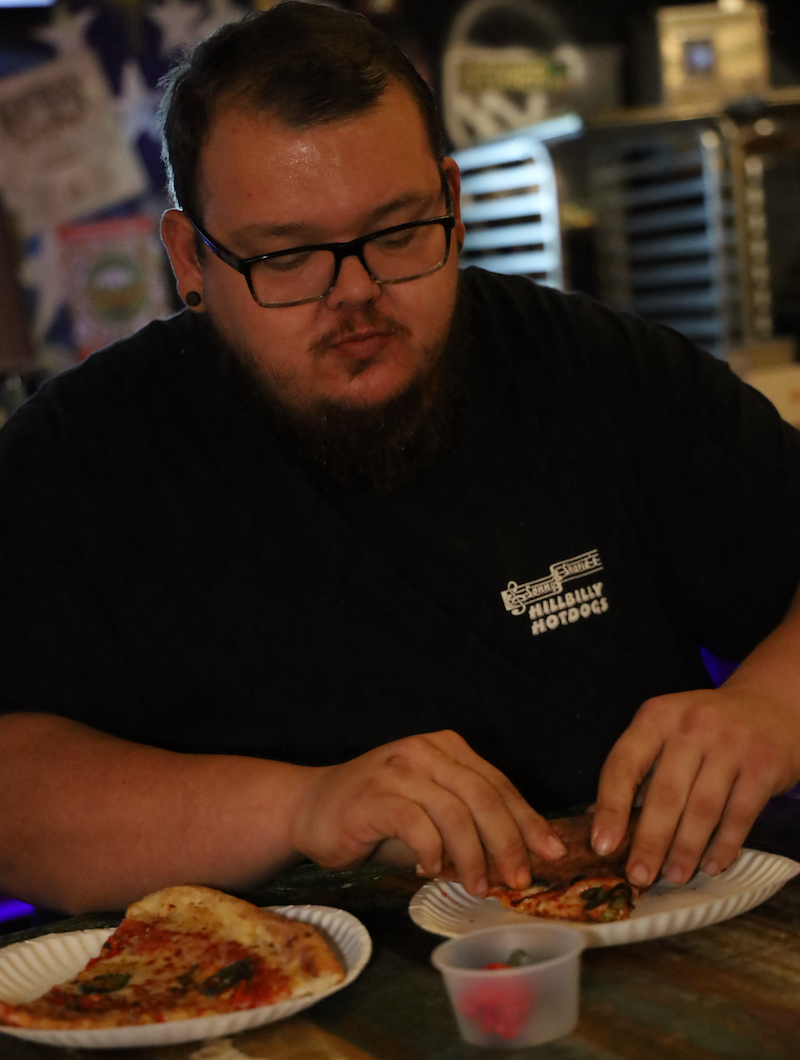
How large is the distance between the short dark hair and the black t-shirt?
301mm

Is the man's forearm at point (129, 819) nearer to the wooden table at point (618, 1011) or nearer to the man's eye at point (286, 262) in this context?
the wooden table at point (618, 1011)

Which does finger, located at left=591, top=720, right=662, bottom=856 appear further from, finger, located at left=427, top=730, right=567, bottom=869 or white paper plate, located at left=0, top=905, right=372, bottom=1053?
white paper plate, located at left=0, top=905, right=372, bottom=1053

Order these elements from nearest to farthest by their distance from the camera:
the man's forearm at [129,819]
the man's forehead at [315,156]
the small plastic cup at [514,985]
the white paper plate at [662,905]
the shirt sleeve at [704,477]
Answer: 1. the small plastic cup at [514,985]
2. the white paper plate at [662,905]
3. the man's forearm at [129,819]
4. the man's forehead at [315,156]
5. the shirt sleeve at [704,477]

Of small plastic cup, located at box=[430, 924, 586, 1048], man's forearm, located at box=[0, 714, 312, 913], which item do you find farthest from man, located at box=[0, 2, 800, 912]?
small plastic cup, located at box=[430, 924, 586, 1048]

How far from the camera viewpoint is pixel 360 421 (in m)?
1.58

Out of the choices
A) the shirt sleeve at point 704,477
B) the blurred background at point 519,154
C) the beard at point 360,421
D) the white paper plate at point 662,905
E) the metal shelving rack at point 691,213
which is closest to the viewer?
the white paper plate at point 662,905

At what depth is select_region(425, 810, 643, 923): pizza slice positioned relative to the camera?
1130mm

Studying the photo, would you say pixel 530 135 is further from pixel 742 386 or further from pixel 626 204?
pixel 742 386

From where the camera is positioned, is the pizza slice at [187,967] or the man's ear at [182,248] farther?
the man's ear at [182,248]

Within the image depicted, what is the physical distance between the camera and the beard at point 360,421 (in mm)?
1575

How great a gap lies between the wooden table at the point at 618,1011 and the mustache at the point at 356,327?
69 cm

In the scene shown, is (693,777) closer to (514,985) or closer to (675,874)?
(675,874)

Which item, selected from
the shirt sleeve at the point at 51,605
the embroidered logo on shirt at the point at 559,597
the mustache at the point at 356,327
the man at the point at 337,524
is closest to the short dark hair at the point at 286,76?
the man at the point at 337,524

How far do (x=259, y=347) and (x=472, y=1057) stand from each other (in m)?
0.93
